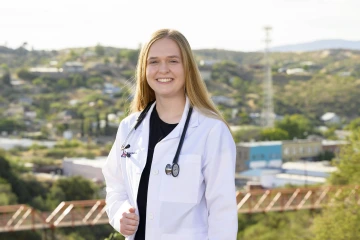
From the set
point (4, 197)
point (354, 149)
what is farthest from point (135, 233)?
point (4, 197)

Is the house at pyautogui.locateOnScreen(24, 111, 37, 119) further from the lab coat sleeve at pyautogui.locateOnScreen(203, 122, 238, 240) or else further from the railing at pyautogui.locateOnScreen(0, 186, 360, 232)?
the lab coat sleeve at pyautogui.locateOnScreen(203, 122, 238, 240)

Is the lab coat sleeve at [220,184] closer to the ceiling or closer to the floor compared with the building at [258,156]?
closer to the ceiling

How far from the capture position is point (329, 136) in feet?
143

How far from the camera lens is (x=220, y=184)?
1354 mm

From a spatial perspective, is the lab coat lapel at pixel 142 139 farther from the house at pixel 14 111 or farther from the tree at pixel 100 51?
the tree at pixel 100 51

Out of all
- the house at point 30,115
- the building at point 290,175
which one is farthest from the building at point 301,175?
the house at point 30,115

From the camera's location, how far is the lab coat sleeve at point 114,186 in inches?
57.8

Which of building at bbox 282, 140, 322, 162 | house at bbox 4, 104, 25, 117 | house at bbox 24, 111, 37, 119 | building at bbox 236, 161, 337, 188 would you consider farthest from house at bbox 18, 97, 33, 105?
building at bbox 236, 161, 337, 188

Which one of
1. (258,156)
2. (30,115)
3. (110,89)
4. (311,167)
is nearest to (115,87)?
(110,89)

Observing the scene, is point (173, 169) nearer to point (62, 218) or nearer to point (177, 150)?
point (177, 150)

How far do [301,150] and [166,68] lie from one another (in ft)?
118

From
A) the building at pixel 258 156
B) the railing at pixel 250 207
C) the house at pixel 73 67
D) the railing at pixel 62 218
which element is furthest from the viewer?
the house at pixel 73 67

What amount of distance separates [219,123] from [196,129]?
42mm

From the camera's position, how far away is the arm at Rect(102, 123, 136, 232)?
1.47 meters
